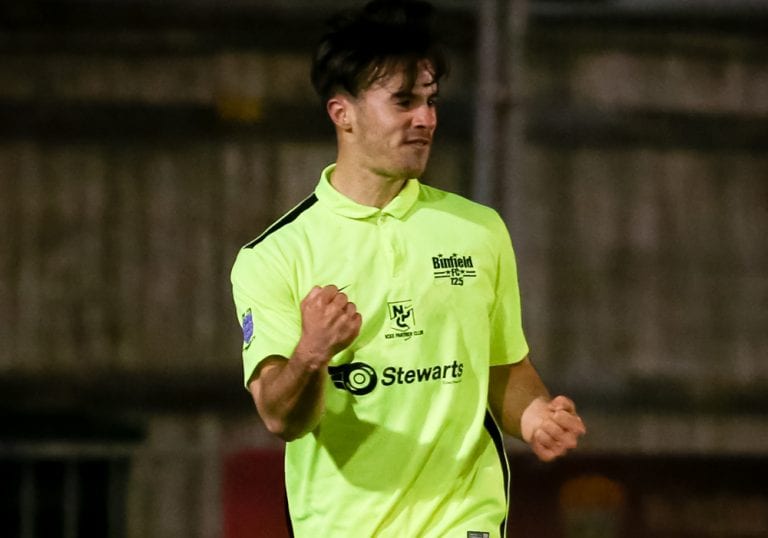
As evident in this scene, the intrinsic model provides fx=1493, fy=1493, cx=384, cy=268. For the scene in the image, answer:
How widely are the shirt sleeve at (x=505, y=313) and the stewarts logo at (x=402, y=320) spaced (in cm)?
29

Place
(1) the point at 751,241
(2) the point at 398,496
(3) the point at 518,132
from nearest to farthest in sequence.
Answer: (2) the point at 398,496, (3) the point at 518,132, (1) the point at 751,241

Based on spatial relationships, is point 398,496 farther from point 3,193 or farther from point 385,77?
point 3,193

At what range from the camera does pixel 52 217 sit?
8.71 m

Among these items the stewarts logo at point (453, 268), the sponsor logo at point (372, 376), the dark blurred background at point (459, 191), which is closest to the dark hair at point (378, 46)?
the stewarts logo at point (453, 268)

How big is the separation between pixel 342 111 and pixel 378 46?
21 centimetres

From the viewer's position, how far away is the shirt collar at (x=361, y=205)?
3822 millimetres

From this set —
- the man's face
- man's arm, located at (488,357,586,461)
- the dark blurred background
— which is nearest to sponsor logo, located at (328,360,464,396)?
man's arm, located at (488,357,586,461)

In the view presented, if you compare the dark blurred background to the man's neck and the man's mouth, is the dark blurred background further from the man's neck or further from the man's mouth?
the man's mouth

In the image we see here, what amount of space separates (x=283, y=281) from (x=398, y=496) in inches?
23.7

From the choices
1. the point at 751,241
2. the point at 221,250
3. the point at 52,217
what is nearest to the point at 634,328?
the point at 751,241

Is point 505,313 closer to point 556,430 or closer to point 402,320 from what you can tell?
point 402,320

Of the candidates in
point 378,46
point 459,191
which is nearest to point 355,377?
point 378,46

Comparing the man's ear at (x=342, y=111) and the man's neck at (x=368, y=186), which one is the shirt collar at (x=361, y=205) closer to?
the man's neck at (x=368, y=186)

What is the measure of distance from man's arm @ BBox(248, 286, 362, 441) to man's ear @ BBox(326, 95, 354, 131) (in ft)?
2.32
